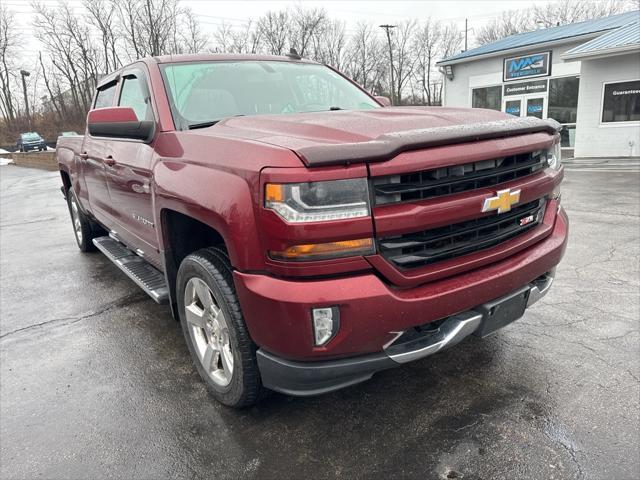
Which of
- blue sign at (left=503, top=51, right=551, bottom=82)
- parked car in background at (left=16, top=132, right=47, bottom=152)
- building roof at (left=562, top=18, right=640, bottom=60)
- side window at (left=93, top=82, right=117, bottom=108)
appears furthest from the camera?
parked car in background at (left=16, top=132, right=47, bottom=152)

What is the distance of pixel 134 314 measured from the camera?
4.02m

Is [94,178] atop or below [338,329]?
atop

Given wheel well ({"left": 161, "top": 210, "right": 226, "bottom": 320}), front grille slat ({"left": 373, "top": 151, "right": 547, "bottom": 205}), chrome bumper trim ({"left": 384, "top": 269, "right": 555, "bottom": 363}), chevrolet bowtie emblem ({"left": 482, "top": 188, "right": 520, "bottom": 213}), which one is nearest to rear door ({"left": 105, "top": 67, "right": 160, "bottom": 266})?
wheel well ({"left": 161, "top": 210, "right": 226, "bottom": 320})

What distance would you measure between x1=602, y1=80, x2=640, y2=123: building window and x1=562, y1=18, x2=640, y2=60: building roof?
1215 millimetres

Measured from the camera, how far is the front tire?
7.25 ft

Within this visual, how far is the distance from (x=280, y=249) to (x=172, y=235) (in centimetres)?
119

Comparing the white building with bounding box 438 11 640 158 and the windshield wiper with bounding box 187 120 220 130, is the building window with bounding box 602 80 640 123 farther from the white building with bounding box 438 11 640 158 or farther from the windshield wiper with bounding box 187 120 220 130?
the windshield wiper with bounding box 187 120 220 130

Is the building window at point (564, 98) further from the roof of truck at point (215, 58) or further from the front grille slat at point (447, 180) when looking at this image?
the front grille slat at point (447, 180)

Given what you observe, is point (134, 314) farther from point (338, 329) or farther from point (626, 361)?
point (626, 361)

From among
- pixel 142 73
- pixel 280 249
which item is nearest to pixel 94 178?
pixel 142 73

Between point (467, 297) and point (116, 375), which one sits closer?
point (467, 297)

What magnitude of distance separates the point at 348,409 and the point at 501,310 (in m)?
0.96

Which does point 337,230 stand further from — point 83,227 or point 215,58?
point 83,227

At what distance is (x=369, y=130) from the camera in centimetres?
220
